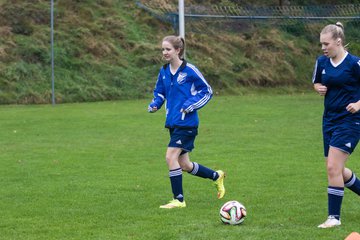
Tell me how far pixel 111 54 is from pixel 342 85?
2286 centimetres

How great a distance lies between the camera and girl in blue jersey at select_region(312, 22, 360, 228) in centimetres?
677

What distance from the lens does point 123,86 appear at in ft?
90.8

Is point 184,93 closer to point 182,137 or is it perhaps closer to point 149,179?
point 182,137

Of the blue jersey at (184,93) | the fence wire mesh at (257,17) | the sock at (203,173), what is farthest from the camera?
the fence wire mesh at (257,17)

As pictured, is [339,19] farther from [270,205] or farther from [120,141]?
[270,205]

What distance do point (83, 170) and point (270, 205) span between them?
13.2 feet

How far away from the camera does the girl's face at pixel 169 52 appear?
804cm

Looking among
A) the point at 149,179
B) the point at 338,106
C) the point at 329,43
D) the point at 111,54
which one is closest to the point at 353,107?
the point at 338,106

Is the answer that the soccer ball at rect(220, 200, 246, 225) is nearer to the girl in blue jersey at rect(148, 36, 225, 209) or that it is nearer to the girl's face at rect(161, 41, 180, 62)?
the girl in blue jersey at rect(148, 36, 225, 209)

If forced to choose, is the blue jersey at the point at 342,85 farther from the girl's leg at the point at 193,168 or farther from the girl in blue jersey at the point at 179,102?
the girl's leg at the point at 193,168

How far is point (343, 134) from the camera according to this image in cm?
680

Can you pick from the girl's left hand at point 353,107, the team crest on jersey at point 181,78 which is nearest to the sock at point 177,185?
the team crest on jersey at point 181,78

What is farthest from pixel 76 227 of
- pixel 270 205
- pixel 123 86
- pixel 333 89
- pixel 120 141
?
pixel 123 86

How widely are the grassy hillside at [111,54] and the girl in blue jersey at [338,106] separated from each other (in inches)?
781
